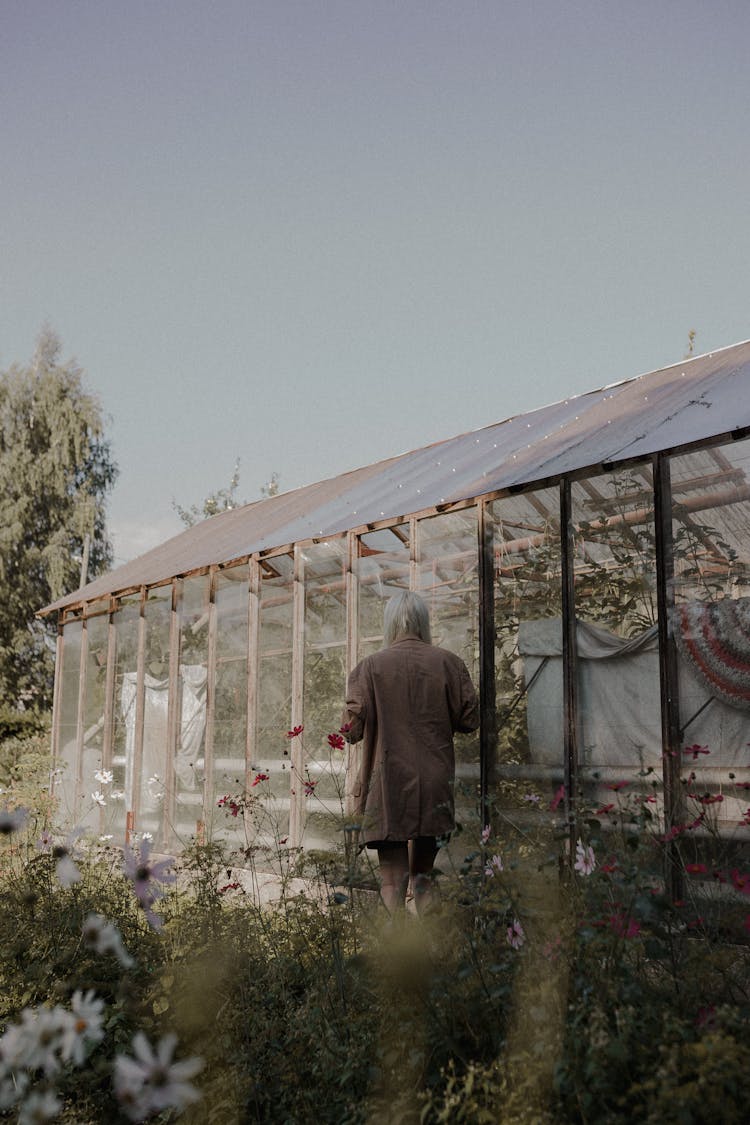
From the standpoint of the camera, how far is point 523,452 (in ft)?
20.5

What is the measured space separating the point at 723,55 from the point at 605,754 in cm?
507

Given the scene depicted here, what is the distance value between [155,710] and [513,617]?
15.2 feet

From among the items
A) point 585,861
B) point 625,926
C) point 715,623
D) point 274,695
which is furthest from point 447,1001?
point 274,695

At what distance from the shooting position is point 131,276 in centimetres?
1088

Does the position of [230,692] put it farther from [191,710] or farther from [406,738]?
[406,738]

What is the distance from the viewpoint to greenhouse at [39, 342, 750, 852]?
15.9 feet

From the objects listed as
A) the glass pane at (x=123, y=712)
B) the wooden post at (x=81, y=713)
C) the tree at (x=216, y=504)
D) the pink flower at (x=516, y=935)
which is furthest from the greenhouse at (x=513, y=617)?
the tree at (x=216, y=504)

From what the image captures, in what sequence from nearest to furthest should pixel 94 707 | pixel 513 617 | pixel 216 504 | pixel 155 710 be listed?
pixel 513 617 < pixel 155 710 < pixel 94 707 < pixel 216 504

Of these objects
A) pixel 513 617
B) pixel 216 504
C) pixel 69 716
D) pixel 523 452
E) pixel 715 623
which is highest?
pixel 216 504

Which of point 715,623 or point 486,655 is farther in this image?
point 486,655

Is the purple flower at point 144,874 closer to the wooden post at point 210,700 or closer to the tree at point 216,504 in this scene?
the wooden post at point 210,700

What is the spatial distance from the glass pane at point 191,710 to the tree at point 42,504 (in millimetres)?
10980

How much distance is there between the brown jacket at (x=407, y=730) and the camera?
4137mm

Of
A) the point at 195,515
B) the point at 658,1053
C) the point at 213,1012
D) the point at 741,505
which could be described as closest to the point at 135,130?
the point at 741,505
